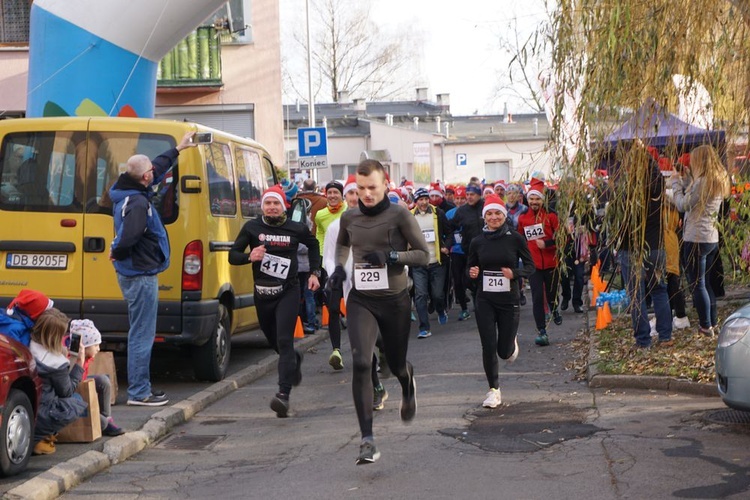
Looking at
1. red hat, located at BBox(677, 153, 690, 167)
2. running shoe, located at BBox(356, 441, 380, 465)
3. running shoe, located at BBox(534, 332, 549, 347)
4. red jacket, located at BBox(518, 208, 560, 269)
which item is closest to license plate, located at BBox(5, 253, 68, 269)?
running shoe, located at BBox(356, 441, 380, 465)

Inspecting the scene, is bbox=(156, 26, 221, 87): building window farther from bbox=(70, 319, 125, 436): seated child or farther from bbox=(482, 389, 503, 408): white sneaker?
bbox=(70, 319, 125, 436): seated child

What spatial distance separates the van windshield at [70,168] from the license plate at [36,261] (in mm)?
417

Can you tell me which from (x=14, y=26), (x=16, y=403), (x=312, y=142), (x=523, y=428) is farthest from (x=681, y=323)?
(x=14, y=26)

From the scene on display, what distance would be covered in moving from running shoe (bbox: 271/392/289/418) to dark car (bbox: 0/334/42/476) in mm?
2406

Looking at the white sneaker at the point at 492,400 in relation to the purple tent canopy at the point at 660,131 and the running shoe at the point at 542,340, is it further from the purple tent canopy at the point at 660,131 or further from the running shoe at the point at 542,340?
the running shoe at the point at 542,340

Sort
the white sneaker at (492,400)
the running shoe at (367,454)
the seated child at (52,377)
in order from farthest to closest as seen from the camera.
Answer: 1. the white sneaker at (492,400)
2. the seated child at (52,377)
3. the running shoe at (367,454)

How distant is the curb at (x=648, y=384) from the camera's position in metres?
9.70

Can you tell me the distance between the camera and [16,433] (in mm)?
7152

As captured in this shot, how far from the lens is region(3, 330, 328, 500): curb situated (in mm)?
6852

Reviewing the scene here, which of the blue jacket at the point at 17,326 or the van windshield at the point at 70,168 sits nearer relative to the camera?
the blue jacket at the point at 17,326

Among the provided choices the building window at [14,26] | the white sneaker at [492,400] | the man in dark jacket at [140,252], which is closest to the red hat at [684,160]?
the white sneaker at [492,400]

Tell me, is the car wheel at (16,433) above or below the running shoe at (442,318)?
above

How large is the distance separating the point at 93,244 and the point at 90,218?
0.24 meters

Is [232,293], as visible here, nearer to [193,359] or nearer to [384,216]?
[193,359]
